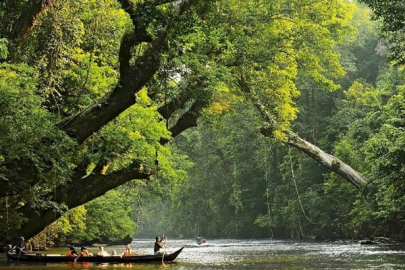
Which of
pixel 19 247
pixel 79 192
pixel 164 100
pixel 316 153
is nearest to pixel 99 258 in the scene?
pixel 19 247

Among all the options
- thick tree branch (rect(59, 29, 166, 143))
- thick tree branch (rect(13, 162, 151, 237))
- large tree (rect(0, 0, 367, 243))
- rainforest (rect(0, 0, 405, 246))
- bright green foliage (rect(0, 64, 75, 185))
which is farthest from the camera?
thick tree branch (rect(13, 162, 151, 237))

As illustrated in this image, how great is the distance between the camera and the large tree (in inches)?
422

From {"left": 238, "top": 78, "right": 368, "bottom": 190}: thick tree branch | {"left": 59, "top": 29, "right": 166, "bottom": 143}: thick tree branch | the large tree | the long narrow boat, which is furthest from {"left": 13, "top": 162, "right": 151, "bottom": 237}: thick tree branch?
{"left": 238, "top": 78, "right": 368, "bottom": 190}: thick tree branch

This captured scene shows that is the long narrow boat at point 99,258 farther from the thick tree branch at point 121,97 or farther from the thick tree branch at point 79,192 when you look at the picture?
the thick tree branch at point 121,97

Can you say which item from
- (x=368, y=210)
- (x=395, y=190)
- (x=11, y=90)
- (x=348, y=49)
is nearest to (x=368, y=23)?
(x=348, y=49)

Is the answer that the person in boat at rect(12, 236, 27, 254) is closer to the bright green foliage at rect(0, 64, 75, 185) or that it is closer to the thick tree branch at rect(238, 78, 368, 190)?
the bright green foliage at rect(0, 64, 75, 185)

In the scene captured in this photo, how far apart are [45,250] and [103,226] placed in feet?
33.0

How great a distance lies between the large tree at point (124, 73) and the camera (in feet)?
35.2

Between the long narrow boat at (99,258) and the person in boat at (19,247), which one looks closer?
the person in boat at (19,247)

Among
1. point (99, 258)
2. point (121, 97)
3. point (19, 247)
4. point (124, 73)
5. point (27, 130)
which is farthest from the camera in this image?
point (99, 258)

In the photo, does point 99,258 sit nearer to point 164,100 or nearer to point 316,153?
point 164,100

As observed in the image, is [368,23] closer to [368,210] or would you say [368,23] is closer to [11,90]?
[368,210]

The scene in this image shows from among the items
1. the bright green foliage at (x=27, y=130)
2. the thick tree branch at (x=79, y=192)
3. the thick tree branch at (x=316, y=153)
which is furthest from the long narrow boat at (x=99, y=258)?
the bright green foliage at (x=27, y=130)

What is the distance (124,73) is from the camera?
10.9 meters
